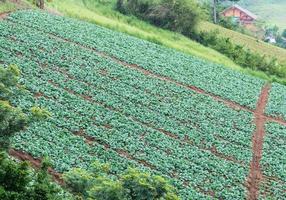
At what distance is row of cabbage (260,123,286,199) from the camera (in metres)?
24.3

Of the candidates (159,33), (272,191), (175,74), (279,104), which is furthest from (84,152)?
(159,33)

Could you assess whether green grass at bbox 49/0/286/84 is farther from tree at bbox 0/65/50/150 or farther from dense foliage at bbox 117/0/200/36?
tree at bbox 0/65/50/150

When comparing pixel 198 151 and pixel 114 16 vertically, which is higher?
pixel 114 16

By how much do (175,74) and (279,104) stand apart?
763 centimetres

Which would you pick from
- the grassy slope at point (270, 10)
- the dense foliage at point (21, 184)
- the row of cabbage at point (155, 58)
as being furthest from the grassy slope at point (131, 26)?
the grassy slope at point (270, 10)

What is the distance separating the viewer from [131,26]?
49.0 m

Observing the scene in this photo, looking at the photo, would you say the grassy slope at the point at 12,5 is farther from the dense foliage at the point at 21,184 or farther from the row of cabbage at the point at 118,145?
the dense foliage at the point at 21,184

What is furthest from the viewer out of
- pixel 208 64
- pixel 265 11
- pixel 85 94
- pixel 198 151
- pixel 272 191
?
pixel 265 11

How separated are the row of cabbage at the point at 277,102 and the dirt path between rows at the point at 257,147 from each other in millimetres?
399

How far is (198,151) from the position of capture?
84.9 ft

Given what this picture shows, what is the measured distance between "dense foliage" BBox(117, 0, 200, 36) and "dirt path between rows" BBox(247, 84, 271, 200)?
17.8 meters

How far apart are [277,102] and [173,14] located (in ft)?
68.4

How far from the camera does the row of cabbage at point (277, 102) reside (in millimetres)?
33500

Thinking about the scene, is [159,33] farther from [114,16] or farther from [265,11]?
[265,11]
